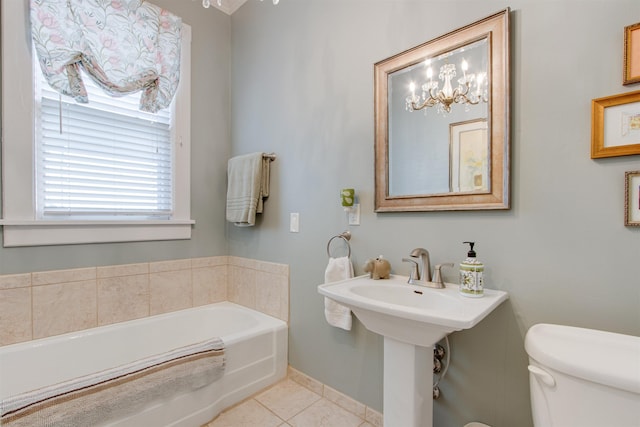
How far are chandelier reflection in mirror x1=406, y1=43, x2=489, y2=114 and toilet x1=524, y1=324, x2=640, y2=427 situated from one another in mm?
921

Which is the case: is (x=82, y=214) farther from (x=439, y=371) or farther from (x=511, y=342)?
(x=511, y=342)

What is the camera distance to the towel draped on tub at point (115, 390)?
43.6 inches

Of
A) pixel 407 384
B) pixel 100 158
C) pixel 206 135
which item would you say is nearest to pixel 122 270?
pixel 100 158

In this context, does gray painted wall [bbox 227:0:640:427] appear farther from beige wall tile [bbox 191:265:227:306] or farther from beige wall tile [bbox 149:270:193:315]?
beige wall tile [bbox 149:270:193:315]

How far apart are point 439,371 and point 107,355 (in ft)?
6.34

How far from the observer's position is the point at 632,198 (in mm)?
942

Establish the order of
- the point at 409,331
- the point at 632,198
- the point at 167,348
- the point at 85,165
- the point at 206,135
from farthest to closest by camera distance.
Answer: the point at 206,135, the point at 167,348, the point at 85,165, the point at 409,331, the point at 632,198

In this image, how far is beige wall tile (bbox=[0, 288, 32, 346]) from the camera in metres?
1.61

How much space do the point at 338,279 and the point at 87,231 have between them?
1587mm

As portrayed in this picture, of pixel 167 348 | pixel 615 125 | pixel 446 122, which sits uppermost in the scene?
pixel 446 122

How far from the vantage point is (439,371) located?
136 centimetres

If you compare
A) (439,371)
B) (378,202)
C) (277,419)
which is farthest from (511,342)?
(277,419)

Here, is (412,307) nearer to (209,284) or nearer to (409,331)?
(409,331)

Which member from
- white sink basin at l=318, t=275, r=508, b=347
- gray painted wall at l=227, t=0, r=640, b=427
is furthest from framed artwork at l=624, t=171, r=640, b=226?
white sink basin at l=318, t=275, r=508, b=347
